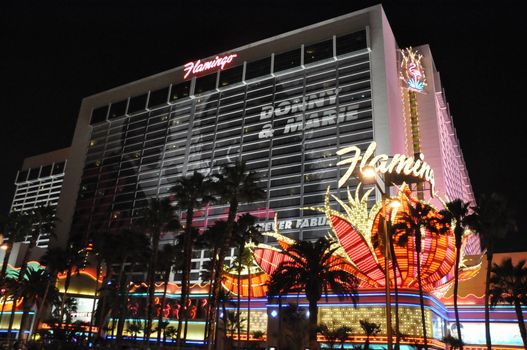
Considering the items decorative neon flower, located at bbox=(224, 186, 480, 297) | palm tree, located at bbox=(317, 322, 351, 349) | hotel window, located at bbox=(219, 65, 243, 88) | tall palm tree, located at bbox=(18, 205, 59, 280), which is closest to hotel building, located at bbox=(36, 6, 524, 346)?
hotel window, located at bbox=(219, 65, 243, 88)

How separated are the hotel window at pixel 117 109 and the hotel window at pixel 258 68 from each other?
43.3 meters

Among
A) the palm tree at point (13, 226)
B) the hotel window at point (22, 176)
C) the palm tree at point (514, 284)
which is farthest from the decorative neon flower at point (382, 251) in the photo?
the hotel window at point (22, 176)

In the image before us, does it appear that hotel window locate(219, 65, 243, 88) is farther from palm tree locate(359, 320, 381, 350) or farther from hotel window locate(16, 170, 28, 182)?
hotel window locate(16, 170, 28, 182)

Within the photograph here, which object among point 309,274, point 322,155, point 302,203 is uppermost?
point 322,155

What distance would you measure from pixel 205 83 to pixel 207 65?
465 cm

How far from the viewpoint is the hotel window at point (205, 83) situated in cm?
11581

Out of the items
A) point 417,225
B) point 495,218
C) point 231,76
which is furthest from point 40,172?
point 495,218

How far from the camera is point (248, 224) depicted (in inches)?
1908

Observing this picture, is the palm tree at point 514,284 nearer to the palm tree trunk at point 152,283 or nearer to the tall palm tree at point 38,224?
the palm tree trunk at point 152,283

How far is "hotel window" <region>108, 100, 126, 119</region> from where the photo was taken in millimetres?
132750

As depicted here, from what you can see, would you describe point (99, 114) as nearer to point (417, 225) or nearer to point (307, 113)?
point (307, 113)

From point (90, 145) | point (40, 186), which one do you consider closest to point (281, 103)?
point (90, 145)

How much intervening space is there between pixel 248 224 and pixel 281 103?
2269 inches

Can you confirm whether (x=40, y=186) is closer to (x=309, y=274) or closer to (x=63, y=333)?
(x=63, y=333)
